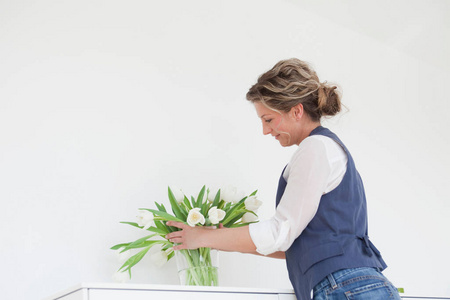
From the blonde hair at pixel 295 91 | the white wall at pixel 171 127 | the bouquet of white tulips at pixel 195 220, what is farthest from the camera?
the white wall at pixel 171 127

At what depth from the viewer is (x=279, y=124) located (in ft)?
5.80

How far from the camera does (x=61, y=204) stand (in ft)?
6.32

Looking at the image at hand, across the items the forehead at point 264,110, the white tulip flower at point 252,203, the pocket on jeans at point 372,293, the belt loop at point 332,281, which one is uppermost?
the forehead at point 264,110

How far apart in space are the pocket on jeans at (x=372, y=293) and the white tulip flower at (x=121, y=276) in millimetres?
698

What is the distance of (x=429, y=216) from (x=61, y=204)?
1633mm

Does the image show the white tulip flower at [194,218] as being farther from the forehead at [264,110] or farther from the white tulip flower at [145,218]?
the forehead at [264,110]

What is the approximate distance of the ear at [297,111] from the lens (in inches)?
67.8

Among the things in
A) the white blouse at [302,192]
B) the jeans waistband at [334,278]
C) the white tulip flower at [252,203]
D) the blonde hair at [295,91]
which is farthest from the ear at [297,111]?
the jeans waistband at [334,278]

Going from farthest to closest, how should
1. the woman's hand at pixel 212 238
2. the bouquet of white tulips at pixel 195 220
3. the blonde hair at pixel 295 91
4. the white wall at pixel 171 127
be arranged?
the white wall at pixel 171 127 < the bouquet of white tulips at pixel 195 220 < the blonde hair at pixel 295 91 < the woman's hand at pixel 212 238

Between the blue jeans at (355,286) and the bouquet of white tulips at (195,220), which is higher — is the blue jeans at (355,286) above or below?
below

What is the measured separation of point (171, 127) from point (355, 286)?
1.02 m

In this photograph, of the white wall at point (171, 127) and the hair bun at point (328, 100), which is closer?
the hair bun at point (328, 100)

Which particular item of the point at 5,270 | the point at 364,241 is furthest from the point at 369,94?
the point at 5,270

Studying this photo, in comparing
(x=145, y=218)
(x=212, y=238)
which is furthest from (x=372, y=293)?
(x=145, y=218)
